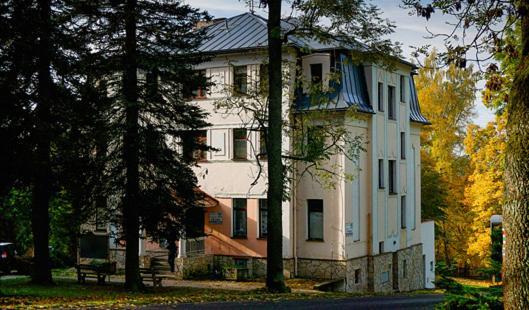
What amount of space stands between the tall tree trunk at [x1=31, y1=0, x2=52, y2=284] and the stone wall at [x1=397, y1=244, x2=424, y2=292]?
20594mm

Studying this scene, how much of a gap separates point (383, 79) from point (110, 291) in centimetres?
1981

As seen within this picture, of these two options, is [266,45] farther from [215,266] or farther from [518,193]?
[518,193]

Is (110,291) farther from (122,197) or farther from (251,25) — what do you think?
(251,25)

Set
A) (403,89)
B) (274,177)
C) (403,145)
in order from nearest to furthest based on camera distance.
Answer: (274,177) → (403,89) → (403,145)

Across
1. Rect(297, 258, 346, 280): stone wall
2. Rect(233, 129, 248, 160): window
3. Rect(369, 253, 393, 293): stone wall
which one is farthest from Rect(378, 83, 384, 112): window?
Rect(297, 258, 346, 280): stone wall

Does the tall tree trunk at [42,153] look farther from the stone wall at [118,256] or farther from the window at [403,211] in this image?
the window at [403,211]

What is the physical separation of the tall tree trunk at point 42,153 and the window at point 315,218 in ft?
43.3

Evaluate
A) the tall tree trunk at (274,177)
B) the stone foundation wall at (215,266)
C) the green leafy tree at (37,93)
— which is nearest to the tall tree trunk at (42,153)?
the green leafy tree at (37,93)

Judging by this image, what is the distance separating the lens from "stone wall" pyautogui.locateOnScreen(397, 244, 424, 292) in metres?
39.9

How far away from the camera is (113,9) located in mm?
24141

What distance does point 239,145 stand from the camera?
35.6m

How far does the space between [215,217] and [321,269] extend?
19.5 feet

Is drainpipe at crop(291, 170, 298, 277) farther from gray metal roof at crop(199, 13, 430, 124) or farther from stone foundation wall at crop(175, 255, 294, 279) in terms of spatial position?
gray metal roof at crop(199, 13, 430, 124)

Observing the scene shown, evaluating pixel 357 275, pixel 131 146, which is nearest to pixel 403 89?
pixel 357 275
